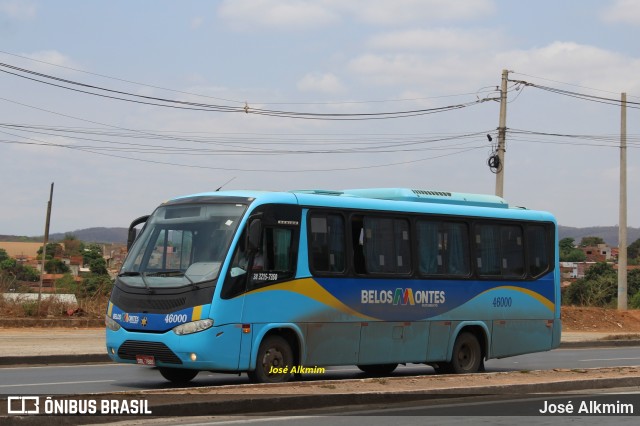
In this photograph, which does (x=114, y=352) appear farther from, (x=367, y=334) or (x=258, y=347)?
(x=367, y=334)

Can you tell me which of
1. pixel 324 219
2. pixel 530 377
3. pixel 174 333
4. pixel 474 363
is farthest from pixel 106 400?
pixel 474 363

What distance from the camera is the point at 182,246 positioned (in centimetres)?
1608

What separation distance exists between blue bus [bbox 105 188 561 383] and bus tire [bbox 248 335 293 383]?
25mm

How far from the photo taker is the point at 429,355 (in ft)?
61.9

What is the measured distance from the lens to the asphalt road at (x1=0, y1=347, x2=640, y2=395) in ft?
50.8

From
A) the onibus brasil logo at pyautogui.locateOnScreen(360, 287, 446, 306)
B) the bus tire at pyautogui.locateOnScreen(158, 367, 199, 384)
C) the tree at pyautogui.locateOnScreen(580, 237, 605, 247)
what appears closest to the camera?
the bus tire at pyautogui.locateOnScreen(158, 367, 199, 384)

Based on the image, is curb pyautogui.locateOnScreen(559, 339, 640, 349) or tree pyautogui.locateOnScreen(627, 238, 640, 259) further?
tree pyautogui.locateOnScreen(627, 238, 640, 259)

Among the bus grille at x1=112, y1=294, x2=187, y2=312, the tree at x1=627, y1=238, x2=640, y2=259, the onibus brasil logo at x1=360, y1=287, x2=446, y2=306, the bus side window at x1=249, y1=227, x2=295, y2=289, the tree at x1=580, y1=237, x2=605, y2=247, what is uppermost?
the tree at x1=580, y1=237, x2=605, y2=247

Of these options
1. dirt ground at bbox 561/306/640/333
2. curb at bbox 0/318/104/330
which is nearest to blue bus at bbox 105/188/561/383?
curb at bbox 0/318/104/330

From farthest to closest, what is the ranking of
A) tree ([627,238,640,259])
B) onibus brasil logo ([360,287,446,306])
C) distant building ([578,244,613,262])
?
tree ([627,238,640,259]), distant building ([578,244,613,262]), onibus brasil logo ([360,287,446,306])

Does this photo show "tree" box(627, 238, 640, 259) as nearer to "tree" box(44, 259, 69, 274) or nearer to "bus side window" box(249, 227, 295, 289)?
"tree" box(44, 259, 69, 274)

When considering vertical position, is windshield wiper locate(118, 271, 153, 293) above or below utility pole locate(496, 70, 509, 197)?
below

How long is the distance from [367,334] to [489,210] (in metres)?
4.33

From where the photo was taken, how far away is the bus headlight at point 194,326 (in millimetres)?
15109
